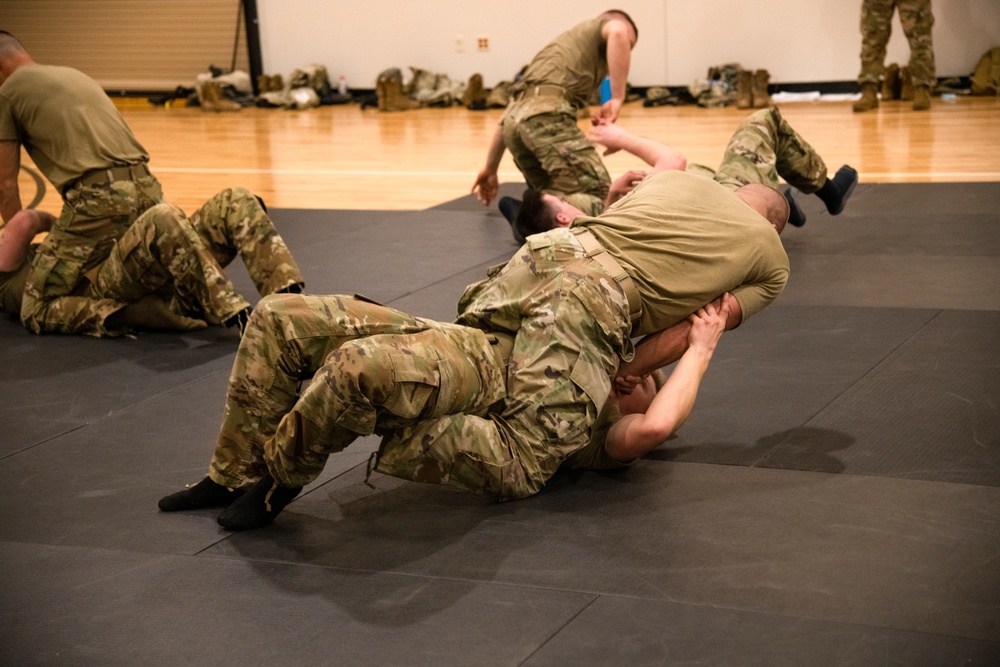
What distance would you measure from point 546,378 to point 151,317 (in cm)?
227

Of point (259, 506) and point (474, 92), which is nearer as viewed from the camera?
point (259, 506)

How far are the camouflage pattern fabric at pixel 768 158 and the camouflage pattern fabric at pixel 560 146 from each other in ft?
3.13

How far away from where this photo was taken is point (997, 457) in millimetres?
2824

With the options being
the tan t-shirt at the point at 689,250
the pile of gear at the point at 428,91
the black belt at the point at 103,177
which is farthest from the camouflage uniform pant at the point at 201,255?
the pile of gear at the point at 428,91

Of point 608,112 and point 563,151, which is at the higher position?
point 608,112

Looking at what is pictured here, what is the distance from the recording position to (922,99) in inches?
360

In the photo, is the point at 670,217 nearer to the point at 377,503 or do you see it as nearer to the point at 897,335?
the point at 377,503

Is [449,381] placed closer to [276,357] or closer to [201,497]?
[276,357]

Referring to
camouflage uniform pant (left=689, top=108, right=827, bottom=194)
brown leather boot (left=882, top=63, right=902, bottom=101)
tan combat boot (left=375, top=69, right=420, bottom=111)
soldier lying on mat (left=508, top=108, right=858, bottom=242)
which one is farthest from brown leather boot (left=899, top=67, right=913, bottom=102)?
camouflage uniform pant (left=689, top=108, right=827, bottom=194)

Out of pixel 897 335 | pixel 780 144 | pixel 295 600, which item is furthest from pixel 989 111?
pixel 295 600

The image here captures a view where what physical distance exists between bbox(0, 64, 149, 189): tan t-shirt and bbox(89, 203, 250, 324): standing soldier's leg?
0.42 metres

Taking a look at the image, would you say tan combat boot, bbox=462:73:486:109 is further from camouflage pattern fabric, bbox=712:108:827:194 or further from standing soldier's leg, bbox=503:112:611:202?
camouflage pattern fabric, bbox=712:108:827:194

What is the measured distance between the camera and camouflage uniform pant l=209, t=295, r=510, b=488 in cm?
241

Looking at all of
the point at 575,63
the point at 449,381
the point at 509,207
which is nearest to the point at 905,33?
the point at 575,63
